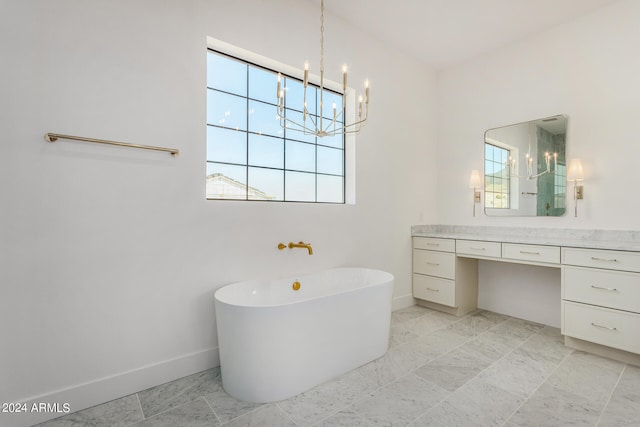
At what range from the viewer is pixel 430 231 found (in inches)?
153

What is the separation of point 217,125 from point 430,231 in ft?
9.24

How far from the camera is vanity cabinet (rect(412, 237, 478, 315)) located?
3275 mm

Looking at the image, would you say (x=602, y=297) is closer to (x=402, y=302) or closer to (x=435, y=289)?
(x=435, y=289)

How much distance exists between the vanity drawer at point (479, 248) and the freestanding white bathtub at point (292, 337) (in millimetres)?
1251

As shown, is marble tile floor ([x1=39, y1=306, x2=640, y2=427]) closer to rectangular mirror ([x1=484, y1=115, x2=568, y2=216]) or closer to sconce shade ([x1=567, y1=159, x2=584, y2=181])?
rectangular mirror ([x1=484, y1=115, x2=568, y2=216])

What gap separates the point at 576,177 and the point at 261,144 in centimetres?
293

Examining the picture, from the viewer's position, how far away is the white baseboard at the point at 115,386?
5.27ft

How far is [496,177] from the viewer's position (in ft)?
11.3

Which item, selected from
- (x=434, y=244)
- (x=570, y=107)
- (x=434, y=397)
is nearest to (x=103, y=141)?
(x=434, y=397)

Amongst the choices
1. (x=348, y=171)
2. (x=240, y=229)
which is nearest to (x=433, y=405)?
(x=240, y=229)

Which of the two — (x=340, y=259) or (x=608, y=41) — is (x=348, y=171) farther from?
(x=608, y=41)

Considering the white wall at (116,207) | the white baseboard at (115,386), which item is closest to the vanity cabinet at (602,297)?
the white wall at (116,207)

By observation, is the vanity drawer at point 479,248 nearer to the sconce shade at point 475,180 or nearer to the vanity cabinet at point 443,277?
the vanity cabinet at point 443,277

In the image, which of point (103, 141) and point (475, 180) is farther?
point (475, 180)
